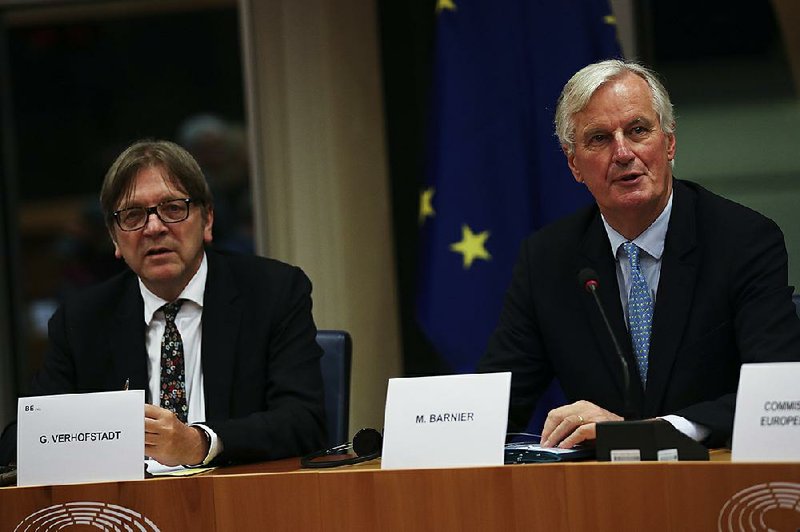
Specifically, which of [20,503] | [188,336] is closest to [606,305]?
[188,336]

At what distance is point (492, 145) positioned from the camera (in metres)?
4.02

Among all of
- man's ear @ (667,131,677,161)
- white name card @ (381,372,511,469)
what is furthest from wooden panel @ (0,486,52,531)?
man's ear @ (667,131,677,161)

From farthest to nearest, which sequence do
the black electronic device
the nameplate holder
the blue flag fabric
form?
the blue flag fabric < the black electronic device < the nameplate holder

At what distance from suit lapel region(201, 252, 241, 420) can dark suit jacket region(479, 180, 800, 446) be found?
66 cm

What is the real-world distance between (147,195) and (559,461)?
4.69ft

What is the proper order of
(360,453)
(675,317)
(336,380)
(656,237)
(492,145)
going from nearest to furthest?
(360,453), (675,317), (656,237), (336,380), (492,145)

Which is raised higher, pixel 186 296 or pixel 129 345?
pixel 186 296

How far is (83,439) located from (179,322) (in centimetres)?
82

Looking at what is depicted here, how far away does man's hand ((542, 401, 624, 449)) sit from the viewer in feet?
7.24

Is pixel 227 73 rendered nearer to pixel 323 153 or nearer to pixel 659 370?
pixel 323 153

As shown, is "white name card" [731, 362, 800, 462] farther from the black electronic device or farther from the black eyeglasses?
the black eyeglasses

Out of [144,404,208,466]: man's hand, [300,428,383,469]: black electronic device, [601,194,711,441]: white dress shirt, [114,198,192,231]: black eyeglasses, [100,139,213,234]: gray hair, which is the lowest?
[300,428,383,469]: black electronic device

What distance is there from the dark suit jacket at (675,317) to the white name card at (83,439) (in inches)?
39.2

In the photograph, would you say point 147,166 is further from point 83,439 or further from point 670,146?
point 670,146
